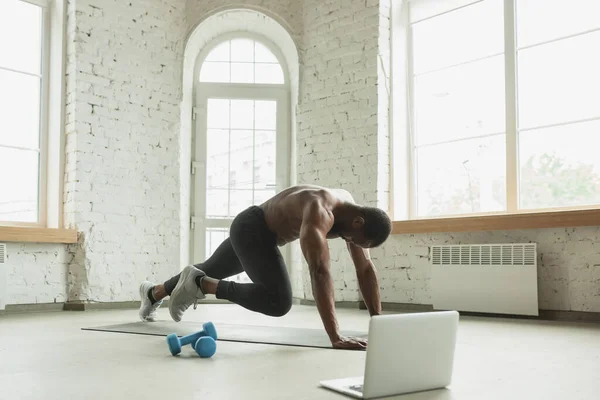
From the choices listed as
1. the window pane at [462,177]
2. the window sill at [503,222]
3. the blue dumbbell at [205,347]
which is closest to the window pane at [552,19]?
the window pane at [462,177]

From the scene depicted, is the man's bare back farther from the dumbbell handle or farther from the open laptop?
the open laptop

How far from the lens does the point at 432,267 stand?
527cm

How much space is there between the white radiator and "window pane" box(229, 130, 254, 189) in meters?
2.14

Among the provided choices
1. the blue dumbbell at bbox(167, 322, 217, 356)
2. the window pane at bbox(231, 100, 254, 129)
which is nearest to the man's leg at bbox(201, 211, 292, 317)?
the blue dumbbell at bbox(167, 322, 217, 356)

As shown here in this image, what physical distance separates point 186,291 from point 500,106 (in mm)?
3267

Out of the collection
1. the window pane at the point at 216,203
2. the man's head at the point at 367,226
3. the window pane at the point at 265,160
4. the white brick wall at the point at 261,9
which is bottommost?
the man's head at the point at 367,226

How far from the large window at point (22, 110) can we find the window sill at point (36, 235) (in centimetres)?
36

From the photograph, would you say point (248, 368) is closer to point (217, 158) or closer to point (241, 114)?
point (217, 158)

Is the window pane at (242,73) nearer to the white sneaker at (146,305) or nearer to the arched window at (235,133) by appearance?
the arched window at (235,133)

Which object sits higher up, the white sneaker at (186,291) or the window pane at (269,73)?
the window pane at (269,73)

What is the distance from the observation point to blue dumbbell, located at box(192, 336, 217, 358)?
255 centimetres

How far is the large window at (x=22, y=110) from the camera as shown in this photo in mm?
5426

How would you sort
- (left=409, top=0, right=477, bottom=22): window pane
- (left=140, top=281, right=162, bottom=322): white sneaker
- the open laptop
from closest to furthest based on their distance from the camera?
the open laptop
(left=140, top=281, right=162, bottom=322): white sneaker
(left=409, top=0, right=477, bottom=22): window pane

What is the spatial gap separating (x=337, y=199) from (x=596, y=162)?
2.72 meters
